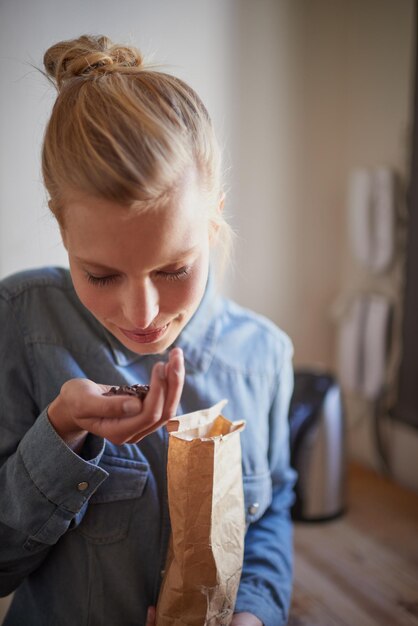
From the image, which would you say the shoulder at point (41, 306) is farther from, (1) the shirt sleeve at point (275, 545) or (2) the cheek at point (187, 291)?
(1) the shirt sleeve at point (275, 545)

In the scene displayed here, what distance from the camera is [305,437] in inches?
56.6

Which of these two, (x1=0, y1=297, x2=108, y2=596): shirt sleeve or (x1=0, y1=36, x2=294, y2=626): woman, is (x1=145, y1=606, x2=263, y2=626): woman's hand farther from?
(x1=0, y1=297, x2=108, y2=596): shirt sleeve

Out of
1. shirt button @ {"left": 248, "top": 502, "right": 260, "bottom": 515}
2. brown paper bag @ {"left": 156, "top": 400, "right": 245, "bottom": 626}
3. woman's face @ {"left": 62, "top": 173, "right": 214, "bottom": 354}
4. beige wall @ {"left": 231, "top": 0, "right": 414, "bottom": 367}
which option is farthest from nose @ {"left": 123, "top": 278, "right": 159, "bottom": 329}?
beige wall @ {"left": 231, "top": 0, "right": 414, "bottom": 367}

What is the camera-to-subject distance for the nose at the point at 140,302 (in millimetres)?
576

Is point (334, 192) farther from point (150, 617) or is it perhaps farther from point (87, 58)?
point (150, 617)

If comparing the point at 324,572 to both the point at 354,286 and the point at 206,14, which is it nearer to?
the point at 354,286

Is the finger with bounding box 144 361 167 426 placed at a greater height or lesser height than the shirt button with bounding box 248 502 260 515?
greater

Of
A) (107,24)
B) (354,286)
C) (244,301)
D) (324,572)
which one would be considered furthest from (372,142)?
(324,572)

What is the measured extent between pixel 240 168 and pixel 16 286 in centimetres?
86

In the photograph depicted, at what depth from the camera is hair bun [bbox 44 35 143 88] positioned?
2.01 ft

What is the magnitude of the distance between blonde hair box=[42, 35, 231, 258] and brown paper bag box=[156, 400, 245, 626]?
0.25 m

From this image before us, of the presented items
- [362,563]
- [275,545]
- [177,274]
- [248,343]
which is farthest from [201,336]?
[362,563]

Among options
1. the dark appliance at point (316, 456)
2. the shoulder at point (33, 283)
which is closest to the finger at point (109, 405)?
the shoulder at point (33, 283)

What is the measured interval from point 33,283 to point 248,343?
31cm
